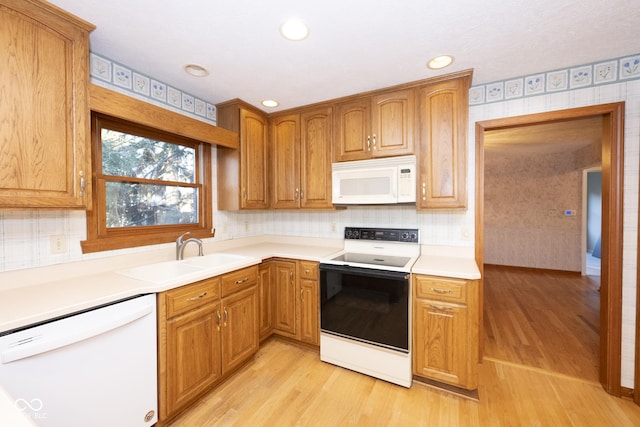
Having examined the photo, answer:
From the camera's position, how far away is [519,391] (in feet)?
6.15

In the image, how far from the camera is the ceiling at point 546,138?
3320 millimetres

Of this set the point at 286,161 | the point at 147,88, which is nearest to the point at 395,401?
the point at 286,161

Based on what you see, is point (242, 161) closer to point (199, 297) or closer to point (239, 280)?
point (239, 280)

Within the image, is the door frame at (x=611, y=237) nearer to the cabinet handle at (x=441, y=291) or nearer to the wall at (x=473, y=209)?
the wall at (x=473, y=209)

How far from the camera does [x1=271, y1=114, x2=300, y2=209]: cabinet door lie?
2.64m

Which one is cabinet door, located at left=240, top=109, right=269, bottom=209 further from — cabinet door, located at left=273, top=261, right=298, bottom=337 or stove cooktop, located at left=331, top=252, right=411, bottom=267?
stove cooktop, located at left=331, top=252, right=411, bottom=267

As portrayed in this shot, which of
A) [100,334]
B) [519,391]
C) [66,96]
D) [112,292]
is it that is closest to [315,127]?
[66,96]

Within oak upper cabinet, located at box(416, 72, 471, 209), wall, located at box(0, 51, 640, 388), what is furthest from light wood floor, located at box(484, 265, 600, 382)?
oak upper cabinet, located at box(416, 72, 471, 209)

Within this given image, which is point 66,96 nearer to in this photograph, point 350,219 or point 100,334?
point 100,334

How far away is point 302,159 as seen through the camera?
261 centimetres

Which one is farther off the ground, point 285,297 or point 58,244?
point 58,244

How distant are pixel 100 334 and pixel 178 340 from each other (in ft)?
1.46

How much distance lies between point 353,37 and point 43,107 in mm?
1656

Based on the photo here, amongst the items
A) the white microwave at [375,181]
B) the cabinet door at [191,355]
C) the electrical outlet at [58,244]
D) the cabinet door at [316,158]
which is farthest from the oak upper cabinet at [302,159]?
the electrical outlet at [58,244]
